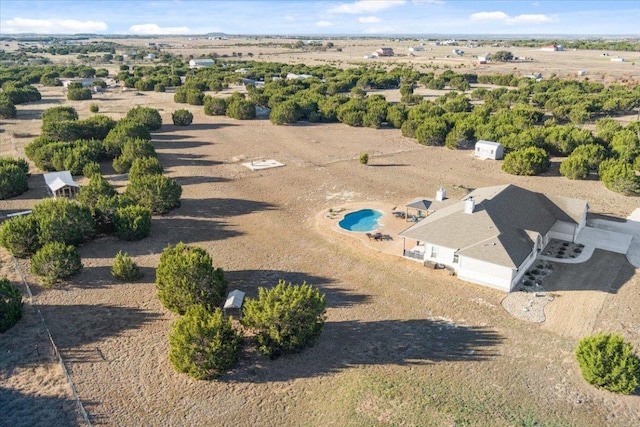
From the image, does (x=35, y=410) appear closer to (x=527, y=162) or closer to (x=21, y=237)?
(x=21, y=237)

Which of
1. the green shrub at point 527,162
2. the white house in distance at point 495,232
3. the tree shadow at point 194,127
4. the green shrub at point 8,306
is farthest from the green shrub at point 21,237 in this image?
the green shrub at point 527,162

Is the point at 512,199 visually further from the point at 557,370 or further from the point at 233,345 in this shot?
the point at 233,345

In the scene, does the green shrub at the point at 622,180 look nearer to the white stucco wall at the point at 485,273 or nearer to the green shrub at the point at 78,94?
the white stucco wall at the point at 485,273

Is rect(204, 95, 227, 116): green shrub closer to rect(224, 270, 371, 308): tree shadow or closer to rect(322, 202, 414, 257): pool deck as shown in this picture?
rect(322, 202, 414, 257): pool deck

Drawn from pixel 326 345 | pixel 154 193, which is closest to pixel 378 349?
pixel 326 345

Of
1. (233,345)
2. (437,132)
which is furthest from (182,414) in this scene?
(437,132)

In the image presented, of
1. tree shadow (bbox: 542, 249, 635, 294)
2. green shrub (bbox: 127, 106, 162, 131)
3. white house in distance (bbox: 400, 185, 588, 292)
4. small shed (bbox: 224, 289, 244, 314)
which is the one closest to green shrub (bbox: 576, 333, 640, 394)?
white house in distance (bbox: 400, 185, 588, 292)
